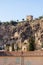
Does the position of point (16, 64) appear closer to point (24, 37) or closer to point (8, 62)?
point (8, 62)

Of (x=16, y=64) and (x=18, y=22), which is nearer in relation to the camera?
(x=16, y=64)

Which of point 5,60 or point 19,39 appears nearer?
point 5,60

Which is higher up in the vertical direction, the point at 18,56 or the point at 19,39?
the point at 18,56

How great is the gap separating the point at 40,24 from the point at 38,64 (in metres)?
32.4

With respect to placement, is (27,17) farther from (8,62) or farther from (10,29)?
(8,62)

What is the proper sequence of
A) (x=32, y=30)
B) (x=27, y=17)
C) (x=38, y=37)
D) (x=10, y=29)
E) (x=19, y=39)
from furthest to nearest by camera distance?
1. (x=27, y=17)
2. (x=10, y=29)
3. (x=32, y=30)
4. (x=19, y=39)
5. (x=38, y=37)

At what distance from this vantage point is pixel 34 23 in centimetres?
5772

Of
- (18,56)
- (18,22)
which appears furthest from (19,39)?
(18,56)

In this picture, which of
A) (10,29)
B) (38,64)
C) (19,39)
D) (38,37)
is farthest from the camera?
(10,29)

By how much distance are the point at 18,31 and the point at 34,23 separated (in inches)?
160

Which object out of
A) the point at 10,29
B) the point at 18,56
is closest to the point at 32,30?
the point at 10,29

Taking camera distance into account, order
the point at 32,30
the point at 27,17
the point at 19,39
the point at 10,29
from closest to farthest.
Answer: the point at 19,39, the point at 32,30, the point at 10,29, the point at 27,17

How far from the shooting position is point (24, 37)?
52.7m

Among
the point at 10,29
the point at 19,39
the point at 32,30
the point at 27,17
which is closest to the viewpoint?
the point at 19,39
